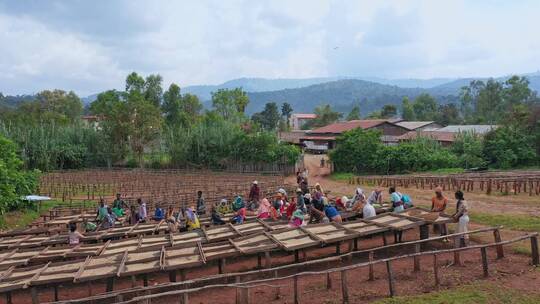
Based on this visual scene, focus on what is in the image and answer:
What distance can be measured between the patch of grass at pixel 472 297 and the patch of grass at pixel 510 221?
5.70 m

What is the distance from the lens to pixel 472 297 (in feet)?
26.9

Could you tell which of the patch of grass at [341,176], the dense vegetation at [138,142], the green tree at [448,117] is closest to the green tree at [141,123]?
the dense vegetation at [138,142]

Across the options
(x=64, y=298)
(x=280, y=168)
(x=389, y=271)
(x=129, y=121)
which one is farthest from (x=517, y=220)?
(x=129, y=121)

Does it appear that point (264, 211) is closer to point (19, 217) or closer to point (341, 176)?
point (19, 217)

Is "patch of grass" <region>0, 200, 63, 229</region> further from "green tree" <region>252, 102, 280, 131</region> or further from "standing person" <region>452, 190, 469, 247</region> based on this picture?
"green tree" <region>252, 102, 280, 131</region>

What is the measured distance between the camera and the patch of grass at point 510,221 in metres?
13.6

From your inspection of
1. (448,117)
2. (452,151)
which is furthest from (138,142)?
(448,117)

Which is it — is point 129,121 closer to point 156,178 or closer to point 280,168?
point 156,178

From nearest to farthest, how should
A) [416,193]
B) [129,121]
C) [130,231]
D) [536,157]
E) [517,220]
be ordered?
[130,231] → [517,220] → [416,193] → [536,157] → [129,121]

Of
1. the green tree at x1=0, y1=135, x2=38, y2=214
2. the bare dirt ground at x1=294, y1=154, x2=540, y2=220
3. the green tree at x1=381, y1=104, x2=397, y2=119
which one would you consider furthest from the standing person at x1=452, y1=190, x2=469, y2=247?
the green tree at x1=381, y1=104, x2=397, y2=119

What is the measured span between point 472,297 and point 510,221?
754 centimetres

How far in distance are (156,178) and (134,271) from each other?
29.4 metres

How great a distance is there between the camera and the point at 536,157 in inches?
1425

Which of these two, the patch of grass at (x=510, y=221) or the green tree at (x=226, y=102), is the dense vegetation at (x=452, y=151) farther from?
the green tree at (x=226, y=102)
